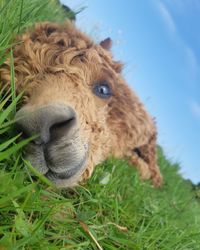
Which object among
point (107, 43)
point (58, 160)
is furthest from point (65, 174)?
point (107, 43)

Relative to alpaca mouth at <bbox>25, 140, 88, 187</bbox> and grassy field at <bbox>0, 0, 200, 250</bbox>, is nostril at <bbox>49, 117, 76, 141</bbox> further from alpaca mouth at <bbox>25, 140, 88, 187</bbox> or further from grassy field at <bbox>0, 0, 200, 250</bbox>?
grassy field at <bbox>0, 0, 200, 250</bbox>

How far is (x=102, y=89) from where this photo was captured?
11.5ft

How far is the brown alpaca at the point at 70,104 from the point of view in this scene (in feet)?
8.46

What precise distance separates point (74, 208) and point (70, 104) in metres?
0.84

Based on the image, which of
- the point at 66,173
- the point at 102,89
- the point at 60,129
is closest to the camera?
the point at 60,129

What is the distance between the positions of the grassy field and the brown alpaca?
0.11 meters

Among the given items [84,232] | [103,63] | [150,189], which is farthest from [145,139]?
[84,232]

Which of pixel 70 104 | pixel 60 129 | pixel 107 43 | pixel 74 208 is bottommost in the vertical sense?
pixel 74 208

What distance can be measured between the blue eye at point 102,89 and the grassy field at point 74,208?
1.99 feet

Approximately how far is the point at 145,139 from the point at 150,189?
1.86ft

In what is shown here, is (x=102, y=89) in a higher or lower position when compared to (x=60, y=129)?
higher

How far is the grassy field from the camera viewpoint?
250 centimetres

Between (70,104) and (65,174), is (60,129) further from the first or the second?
(65,174)

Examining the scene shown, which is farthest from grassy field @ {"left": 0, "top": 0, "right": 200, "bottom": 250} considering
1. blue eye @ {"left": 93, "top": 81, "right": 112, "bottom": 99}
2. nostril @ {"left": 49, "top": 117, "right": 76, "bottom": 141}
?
blue eye @ {"left": 93, "top": 81, "right": 112, "bottom": 99}
